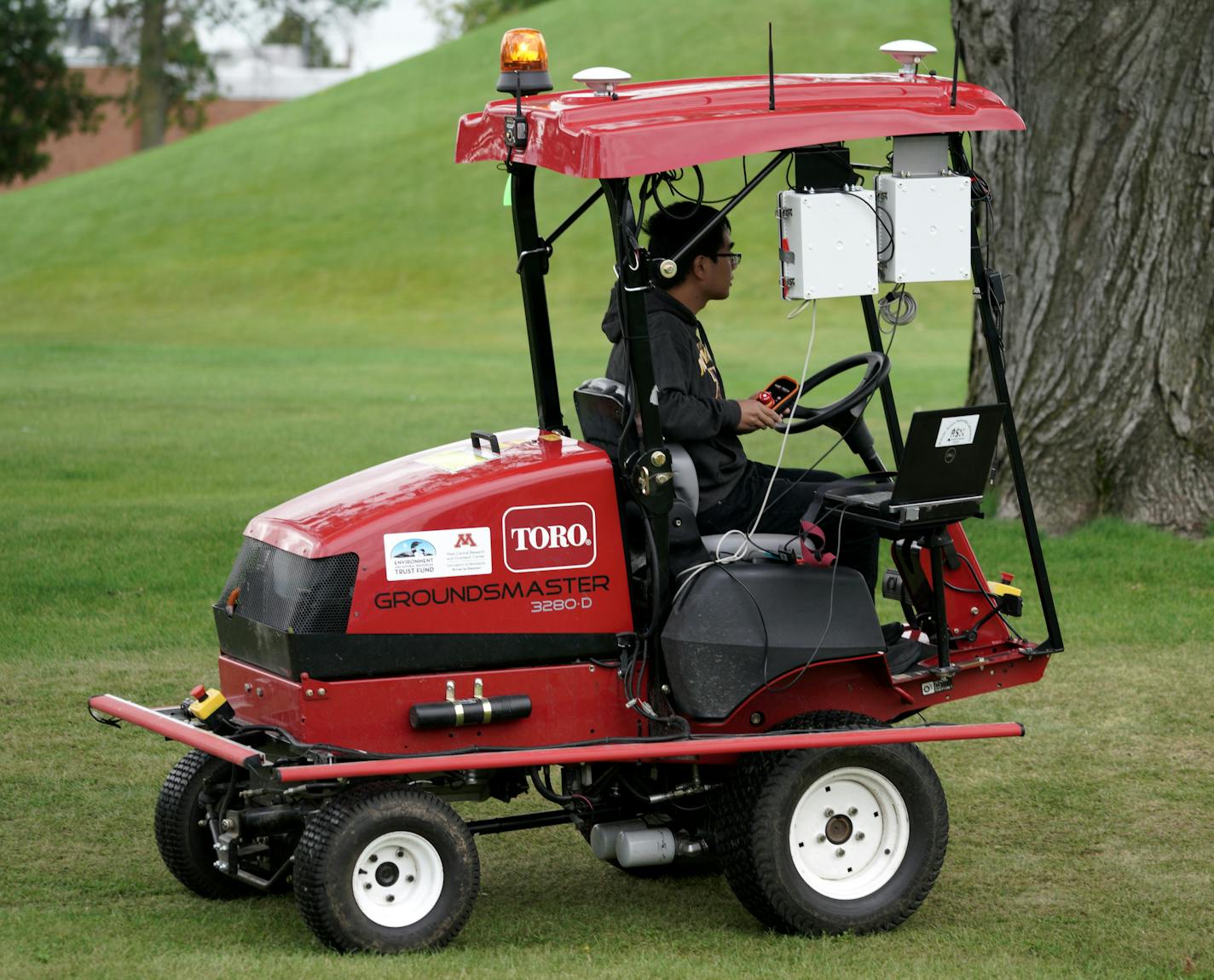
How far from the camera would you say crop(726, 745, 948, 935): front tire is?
5.17 metres

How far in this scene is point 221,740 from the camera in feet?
16.6

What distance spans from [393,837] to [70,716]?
10.6 ft

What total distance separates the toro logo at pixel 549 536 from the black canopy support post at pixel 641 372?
0.19m

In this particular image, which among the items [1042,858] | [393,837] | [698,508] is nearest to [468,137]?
[698,508]

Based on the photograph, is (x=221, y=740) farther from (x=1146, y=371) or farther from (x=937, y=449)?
(x=1146, y=371)

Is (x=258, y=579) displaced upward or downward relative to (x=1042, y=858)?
upward

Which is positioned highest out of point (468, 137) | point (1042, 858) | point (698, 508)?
point (468, 137)

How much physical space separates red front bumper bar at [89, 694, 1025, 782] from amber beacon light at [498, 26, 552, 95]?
1.97 m

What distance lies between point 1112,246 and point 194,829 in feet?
24.0

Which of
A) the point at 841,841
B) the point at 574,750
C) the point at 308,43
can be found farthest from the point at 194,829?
the point at 308,43

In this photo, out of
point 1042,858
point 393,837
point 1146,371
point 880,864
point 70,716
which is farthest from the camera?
point 1146,371

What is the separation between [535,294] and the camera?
19.6 ft

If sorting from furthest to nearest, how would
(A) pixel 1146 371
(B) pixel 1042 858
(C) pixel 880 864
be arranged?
(A) pixel 1146 371
(B) pixel 1042 858
(C) pixel 880 864

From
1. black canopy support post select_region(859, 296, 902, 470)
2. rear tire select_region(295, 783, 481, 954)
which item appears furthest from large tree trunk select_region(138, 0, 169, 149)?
rear tire select_region(295, 783, 481, 954)
